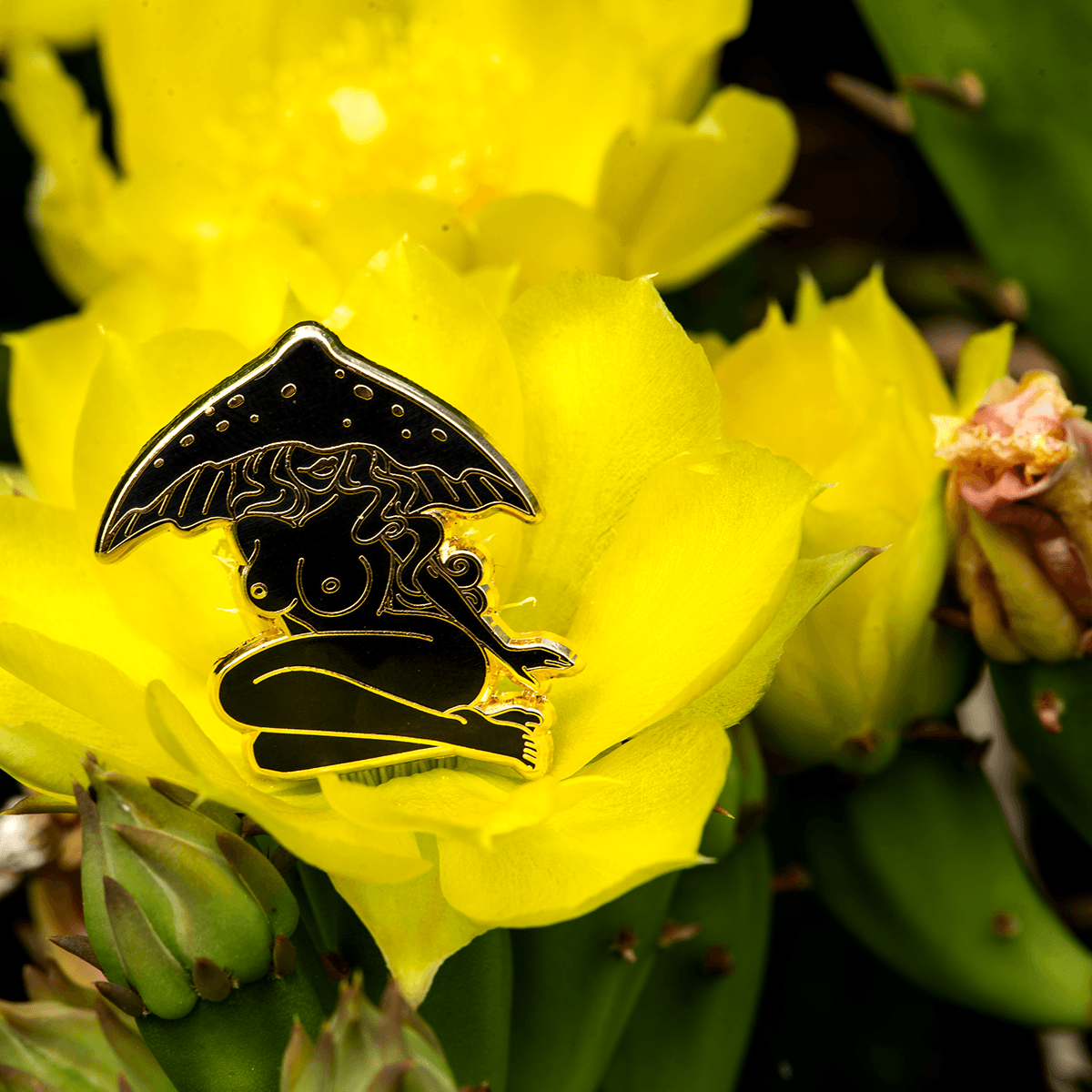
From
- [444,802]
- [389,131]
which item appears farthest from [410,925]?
[389,131]

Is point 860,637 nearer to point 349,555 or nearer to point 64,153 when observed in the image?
point 349,555

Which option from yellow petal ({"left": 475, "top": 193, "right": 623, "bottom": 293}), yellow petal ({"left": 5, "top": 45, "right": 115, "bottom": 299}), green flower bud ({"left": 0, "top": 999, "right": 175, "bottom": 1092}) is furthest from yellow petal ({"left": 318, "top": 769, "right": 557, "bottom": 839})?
yellow petal ({"left": 5, "top": 45, "right": 115, "bottom": 299})

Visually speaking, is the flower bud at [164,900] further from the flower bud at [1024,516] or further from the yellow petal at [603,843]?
the flower bud at [1024,516]

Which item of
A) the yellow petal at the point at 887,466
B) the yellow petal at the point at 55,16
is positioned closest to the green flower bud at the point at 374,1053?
the yellow petal at the point at 887,466

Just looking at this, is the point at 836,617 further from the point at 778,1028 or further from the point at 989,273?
the point at 989,273

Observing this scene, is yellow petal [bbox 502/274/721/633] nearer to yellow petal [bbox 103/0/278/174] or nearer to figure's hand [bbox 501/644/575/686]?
figure's hand [bbox 501/644/575/686]

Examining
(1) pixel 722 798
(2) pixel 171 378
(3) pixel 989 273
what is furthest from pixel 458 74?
(3) pixel 989 273
